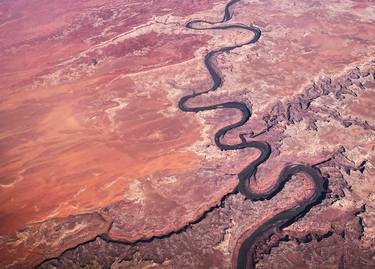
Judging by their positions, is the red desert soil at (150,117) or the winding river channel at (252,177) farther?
the red desert soil at (150,117)

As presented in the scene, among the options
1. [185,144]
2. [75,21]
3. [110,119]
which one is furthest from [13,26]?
[185,144]

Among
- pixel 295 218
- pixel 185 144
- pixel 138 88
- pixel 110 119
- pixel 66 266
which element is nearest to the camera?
pixel 66 266

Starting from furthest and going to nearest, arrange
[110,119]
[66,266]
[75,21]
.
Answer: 1. [75,21]
2. [110,119]
3. [66,266]

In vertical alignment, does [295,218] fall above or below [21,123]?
below

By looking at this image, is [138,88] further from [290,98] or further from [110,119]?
[290,98]

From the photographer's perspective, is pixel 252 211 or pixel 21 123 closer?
pixel 252 211

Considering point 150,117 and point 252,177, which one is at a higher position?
point 150,117

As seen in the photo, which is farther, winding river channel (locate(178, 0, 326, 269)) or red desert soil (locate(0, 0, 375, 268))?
red desert soil (locate(0, 0, 375, 268))

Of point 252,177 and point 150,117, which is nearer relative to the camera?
point 252,177
